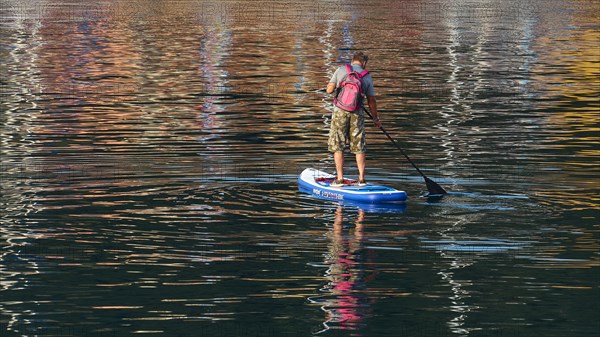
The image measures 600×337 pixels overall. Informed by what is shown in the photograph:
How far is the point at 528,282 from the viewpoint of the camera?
1584 centimetres

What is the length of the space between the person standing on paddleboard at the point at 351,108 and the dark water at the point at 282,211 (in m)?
0.88

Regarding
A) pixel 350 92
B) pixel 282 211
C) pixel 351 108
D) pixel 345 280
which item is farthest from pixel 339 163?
pixel 345 280

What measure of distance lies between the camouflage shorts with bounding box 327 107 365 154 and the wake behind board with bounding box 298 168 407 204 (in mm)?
534

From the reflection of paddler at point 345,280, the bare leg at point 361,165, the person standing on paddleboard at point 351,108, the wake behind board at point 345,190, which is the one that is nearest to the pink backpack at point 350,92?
the person standing on paddleboard at point 351,108

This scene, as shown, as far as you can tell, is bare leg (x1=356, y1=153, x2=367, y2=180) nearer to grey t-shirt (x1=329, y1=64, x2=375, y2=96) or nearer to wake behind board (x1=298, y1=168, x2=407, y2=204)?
wake behind board (x1=298, y1=168, x2=407, y2=204)

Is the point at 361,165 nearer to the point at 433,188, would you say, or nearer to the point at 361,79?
the point at 433,188

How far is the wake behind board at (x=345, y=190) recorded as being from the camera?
20797 mm

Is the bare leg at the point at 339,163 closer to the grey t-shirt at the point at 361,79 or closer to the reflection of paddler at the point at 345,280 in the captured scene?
the grey t-shirt at the point at 361,79

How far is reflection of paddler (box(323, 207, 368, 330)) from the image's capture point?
1429 centimetres

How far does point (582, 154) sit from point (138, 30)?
54.1 m

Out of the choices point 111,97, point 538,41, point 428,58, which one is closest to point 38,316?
point 111,97

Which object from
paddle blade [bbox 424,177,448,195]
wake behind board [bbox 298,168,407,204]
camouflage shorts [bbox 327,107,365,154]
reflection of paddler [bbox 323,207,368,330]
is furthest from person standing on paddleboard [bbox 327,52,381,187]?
reflection of paddler [bbox 323,207,368,330]

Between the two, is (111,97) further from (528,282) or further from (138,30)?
(138,30)

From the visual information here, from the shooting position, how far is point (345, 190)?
2138cm
